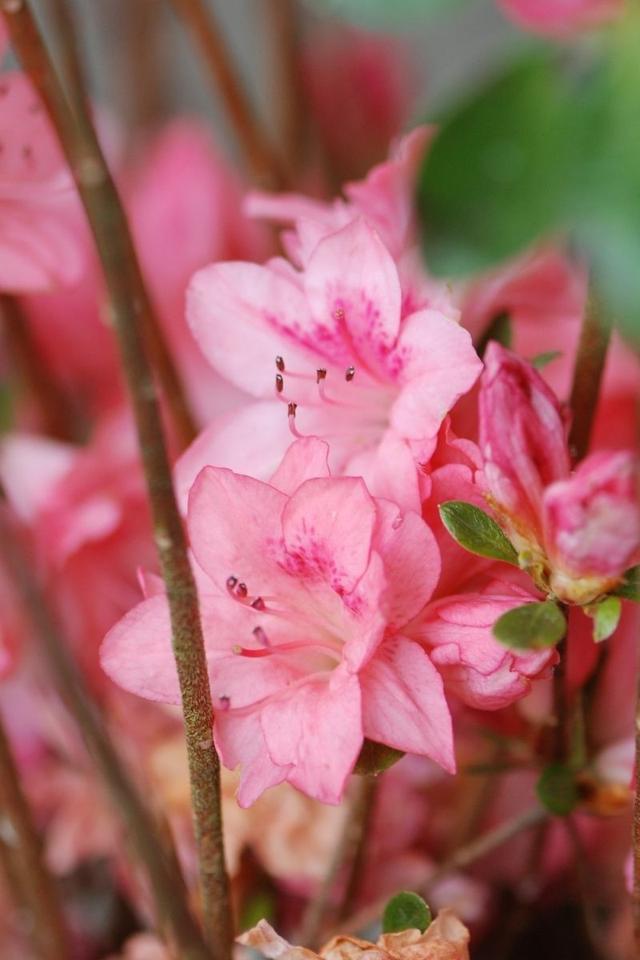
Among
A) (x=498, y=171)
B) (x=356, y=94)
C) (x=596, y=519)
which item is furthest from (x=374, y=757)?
(x=356, y=94)

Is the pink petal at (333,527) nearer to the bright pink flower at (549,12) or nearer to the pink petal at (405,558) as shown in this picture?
the pink petal at (405,558)

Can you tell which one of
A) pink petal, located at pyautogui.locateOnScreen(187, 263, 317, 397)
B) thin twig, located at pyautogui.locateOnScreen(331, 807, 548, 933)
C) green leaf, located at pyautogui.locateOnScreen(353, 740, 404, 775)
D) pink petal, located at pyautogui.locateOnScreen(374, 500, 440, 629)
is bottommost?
thin twig, located at pyautogui.locateOnScreen(331, 807, 548, 933)

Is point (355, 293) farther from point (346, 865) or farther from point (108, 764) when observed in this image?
point (346, 865)

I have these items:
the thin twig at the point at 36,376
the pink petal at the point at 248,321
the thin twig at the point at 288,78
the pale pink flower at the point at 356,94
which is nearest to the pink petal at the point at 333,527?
the pink petal at the point at 248,321

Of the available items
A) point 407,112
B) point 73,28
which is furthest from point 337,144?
point 73,28

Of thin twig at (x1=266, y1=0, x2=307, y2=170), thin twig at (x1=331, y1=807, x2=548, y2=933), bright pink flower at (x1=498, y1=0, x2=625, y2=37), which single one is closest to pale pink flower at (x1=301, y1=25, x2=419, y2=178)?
thin twig at (x1=266, y1=0, x2=307, y2=170)

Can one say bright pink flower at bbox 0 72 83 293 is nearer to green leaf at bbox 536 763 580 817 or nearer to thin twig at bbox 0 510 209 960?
thin twig at bbox 0 510 209 960

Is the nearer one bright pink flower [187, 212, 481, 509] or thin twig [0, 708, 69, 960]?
bright pink flower [187, 212, 481, 509]
